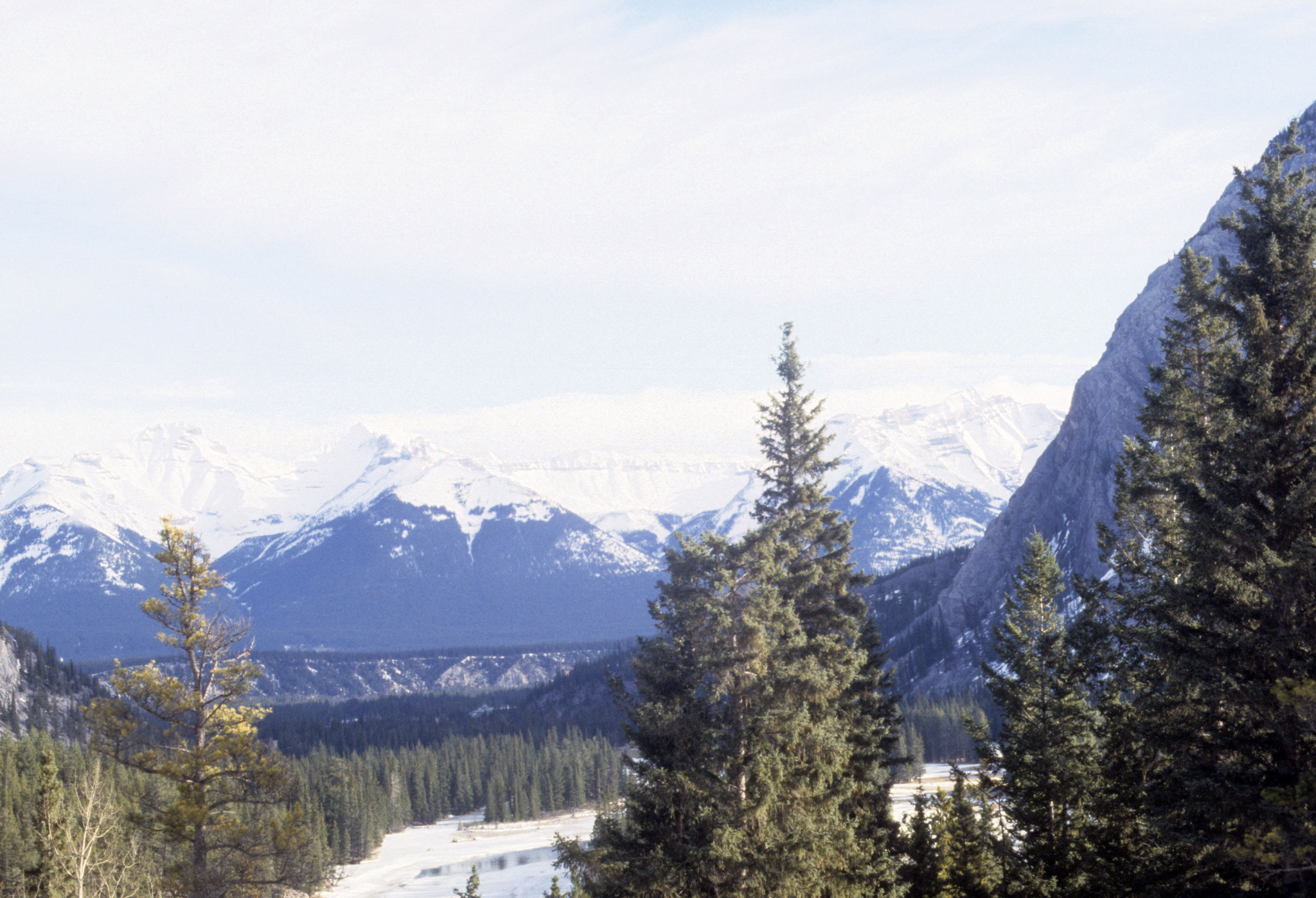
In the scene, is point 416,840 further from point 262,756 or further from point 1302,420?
point 1302,420

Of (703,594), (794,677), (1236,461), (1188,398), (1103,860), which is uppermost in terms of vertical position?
(1188,398)

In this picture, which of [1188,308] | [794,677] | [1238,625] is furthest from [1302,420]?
[1188,308]

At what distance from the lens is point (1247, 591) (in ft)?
68.3

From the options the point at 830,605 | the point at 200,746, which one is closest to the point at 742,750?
the point at 830,605

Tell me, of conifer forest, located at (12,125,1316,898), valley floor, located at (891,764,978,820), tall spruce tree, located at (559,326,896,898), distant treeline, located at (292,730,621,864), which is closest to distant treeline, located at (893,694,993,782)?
valley floor, located at (891,764,978,820)

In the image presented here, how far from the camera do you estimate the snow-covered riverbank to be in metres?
108

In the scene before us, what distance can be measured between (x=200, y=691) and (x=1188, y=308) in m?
34.1

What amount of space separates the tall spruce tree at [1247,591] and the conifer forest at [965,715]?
2.6 inches

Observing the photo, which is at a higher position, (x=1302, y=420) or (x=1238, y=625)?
(x=1302, y=420)

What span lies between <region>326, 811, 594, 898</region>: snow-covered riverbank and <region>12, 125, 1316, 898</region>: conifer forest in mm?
58520

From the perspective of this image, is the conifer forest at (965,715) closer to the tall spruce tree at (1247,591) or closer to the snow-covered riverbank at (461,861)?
the tall spruce tree at (1247,591)

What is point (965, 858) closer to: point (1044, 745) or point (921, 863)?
point (921, 863)

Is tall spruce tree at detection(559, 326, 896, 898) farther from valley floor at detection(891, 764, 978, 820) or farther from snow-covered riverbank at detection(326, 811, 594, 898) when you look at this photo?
valley floor at detection(891, 764, 978, 820)

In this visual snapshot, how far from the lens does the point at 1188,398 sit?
30953 millimetres
